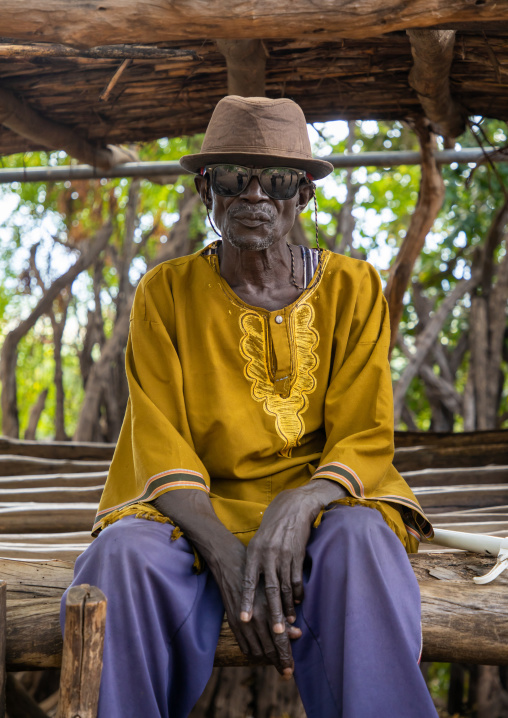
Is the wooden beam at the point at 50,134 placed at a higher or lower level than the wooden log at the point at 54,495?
higher

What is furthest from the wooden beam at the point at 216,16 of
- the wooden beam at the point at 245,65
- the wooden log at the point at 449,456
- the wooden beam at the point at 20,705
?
the wooden beam at the point at 20,705

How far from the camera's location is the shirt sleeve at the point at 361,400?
6.56ft

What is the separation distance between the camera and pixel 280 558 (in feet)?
5.81

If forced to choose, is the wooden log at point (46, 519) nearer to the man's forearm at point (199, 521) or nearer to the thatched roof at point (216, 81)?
the man's forearm at point (199, 521)

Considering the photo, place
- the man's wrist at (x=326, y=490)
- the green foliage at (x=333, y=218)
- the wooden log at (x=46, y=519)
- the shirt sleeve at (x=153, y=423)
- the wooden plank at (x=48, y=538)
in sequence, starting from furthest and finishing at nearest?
1. the green foliage at (x=333, y=218)
2. the wooden log at (x=46, y=519)
3. the wooden plank at (x=48, y=538)
4. the shirt sleeve at (x=153, y=423)
5. the man's wrist at (x=326, y=490)

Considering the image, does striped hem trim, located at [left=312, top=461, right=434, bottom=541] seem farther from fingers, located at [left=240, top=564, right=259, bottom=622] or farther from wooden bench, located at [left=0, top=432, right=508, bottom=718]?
fingers, located at [left=240, top=564, right=259, bottom=622]

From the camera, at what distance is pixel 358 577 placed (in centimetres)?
169

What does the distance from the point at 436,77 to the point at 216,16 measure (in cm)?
114

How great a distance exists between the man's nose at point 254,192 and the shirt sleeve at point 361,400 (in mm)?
403

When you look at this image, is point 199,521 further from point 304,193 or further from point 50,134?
point 50,134

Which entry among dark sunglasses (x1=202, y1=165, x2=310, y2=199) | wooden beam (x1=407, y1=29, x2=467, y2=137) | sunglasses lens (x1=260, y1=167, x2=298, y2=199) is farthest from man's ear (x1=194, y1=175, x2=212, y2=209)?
wooden beam (x1=407, y1=29, x2=467, y2=137)

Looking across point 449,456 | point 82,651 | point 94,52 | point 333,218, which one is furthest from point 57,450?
point 333,218

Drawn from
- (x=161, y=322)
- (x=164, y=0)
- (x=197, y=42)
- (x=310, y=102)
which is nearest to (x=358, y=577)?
(x=161, y=322)

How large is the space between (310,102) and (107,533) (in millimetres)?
2483
